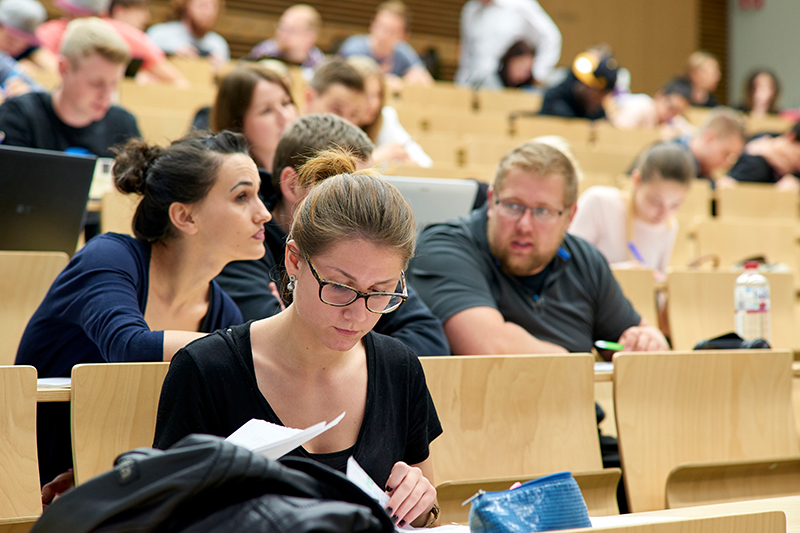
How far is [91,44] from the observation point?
295 centimetres

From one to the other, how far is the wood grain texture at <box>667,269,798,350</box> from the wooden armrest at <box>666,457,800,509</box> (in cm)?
92

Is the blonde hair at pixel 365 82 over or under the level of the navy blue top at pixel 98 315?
over

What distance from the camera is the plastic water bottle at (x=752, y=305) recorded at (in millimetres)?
2594

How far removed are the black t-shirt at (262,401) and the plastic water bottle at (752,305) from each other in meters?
1.63

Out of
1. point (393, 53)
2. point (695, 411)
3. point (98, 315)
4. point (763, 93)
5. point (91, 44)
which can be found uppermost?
point (393, 53)

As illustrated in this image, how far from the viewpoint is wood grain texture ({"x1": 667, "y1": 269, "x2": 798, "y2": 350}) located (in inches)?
109

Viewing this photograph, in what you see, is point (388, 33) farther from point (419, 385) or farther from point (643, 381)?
point (419, 385)

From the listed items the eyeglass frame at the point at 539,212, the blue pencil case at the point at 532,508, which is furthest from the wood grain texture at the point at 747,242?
the blue pencil case at the point at 532,508

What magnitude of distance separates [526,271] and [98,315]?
1.16m

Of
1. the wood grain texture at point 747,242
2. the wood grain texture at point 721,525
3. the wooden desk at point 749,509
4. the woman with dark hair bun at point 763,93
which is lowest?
the wooden desk at point 749,509

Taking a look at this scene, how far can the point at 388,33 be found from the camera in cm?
569

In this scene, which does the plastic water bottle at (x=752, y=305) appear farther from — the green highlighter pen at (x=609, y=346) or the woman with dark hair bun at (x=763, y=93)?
the woman with dark hair bun at (x=763, y=93)

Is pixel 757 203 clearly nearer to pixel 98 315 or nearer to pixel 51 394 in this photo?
pixel 98 315

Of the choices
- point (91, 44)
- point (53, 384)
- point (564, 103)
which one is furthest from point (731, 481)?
point (564, 103)
